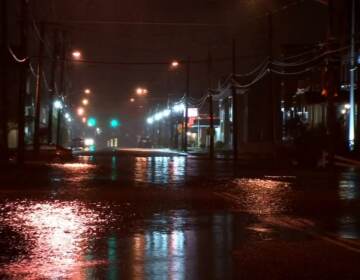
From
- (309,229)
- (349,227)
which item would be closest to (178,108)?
(349,227)

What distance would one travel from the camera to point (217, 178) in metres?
26.9

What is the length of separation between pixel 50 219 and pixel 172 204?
3857 millimetres

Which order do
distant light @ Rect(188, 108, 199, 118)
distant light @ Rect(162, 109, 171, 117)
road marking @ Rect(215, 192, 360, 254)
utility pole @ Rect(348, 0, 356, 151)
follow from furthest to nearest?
1. distant light @ Rect(162, 109, 171, 117)
2. distant light @ Rect(188, 108, 199, 118)
3. utility pole @ Rect(348, 0, 356, 151)
4. road marking @ Rect(215, 192, 360, 254)

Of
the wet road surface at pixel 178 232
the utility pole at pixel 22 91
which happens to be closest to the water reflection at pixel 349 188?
the wet road surface at pixel 178 232

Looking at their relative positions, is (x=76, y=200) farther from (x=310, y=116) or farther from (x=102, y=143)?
(x=102, y=143)

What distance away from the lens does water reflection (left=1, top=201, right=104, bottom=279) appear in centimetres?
860

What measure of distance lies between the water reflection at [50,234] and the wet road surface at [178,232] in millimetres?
16

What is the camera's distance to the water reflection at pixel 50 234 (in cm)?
860

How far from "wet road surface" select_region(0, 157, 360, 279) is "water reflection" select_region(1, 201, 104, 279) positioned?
2 centimetres

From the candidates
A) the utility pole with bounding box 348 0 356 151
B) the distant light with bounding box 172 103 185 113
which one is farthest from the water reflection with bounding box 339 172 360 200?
the distant light with bounding box 172 103 185 113

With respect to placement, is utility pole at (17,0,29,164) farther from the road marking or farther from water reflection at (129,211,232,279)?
water reflection at (129,211,232,279)

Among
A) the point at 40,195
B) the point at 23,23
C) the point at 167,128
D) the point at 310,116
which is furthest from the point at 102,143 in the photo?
the point at 40,195

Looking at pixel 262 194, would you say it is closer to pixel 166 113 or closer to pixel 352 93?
pixel 352 93

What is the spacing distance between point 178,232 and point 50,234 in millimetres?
2178
